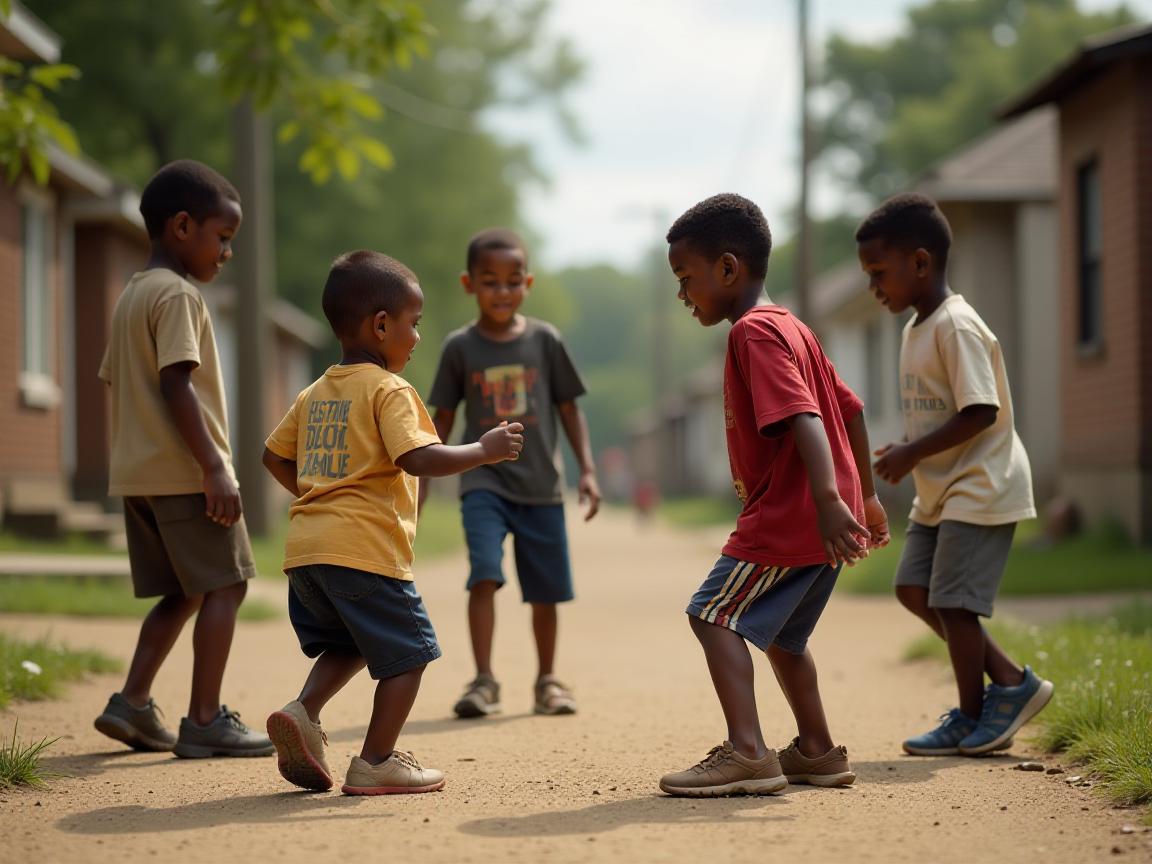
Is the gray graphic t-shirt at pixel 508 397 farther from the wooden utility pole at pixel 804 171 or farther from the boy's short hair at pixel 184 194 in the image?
the wooden utility pole at pixel 804 171

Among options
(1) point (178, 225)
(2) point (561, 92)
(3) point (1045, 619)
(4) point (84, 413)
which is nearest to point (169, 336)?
(1) point (178, 225)

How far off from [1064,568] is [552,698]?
24.8 ft

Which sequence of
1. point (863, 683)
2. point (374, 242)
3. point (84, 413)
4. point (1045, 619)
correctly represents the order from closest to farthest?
1. point (863, 683)
2. point (1045, 619)
3. point (84, 413)
4. point (374, 242)

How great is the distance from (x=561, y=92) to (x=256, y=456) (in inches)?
969

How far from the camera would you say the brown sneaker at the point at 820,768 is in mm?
4621

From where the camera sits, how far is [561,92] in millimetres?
39062

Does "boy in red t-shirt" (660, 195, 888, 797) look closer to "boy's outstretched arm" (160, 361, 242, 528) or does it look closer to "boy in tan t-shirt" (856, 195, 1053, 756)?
"boy in tan t-shirt" (856, 195, 1053, 756)

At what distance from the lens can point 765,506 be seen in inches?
176

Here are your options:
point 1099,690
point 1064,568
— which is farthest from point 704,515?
point 1099,690

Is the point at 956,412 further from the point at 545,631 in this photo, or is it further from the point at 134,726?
the point at 134,726

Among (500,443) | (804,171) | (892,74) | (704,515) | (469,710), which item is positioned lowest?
(704,515)

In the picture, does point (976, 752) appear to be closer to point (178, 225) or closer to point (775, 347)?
point (775, 347)

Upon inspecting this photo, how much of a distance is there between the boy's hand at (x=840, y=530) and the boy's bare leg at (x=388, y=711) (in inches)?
49.7

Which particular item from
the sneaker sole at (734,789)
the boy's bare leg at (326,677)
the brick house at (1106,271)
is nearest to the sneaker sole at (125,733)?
the boy's bare leg at (326,677)
